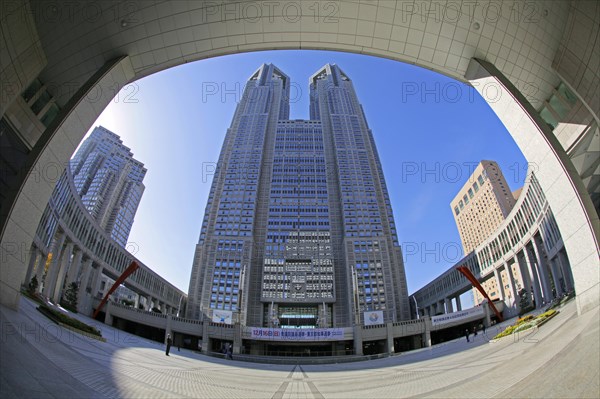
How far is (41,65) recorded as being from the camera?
9.03 m

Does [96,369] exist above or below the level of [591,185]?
below

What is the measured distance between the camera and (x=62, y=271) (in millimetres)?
42406

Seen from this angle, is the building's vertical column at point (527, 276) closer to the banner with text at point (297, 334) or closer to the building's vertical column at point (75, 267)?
the banner with text at point (297, 334)

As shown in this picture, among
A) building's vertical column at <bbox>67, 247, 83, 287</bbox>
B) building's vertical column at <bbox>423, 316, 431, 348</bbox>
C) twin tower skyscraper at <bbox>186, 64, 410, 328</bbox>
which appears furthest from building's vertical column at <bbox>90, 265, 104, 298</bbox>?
building's vertical column at <bbox>423, 316, 431, 348</bbox>

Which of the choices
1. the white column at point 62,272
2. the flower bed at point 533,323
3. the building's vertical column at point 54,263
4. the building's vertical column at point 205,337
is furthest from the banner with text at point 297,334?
the flower bed at point 533,323

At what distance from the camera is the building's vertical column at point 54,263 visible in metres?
39.7

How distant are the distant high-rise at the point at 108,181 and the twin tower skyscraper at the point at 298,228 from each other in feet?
123

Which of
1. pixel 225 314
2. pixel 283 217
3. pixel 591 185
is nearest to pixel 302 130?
pixel 283 217

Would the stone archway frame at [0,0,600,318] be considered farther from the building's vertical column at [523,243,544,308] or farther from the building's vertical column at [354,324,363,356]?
the building's vertical column at [523,243,544,308]

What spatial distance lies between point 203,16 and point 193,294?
84.8 metres

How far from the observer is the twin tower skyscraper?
268ft

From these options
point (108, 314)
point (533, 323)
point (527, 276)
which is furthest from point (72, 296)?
point (527, 276)

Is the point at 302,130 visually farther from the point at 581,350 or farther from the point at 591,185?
the point at 581,350

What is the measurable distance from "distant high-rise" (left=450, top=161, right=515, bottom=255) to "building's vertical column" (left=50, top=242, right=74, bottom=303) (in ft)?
346
